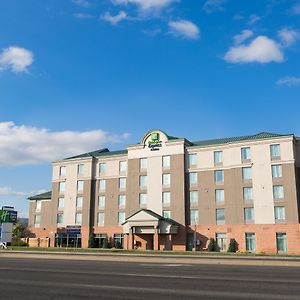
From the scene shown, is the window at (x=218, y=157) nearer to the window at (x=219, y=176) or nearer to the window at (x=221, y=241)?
the window at (x=219, y=176)

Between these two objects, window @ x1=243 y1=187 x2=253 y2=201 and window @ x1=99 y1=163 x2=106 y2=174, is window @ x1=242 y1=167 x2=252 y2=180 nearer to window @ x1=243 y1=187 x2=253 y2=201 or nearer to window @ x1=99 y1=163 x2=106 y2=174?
window @ x1=243 y1=187 x2=253 y2=201

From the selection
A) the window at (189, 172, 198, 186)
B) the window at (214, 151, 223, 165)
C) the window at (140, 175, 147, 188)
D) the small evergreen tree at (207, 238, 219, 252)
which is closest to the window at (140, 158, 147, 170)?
the window at (140, 175, 147, 188)

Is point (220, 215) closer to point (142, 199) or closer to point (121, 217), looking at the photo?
point (142, 199)

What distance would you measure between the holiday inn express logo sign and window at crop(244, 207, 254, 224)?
17501mm

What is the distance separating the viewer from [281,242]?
5600 cm

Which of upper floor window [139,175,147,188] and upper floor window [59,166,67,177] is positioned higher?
upper floor window [59,166,67,177]

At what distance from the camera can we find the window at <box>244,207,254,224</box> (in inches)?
2302

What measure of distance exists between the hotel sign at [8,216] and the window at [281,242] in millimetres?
47191

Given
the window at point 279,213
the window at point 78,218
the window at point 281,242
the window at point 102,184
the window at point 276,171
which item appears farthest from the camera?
the window at point 102,184

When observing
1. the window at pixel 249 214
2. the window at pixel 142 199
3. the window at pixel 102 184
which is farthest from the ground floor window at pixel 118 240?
the window at pixel 249 214

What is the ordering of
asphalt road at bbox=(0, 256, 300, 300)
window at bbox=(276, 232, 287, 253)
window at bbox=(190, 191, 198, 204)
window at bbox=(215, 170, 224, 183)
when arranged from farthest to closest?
1. window at bbox=(190, 191, 198, 204)
2. window at bbox=(215, 170, 224, 183)
3. window at bbox=(276, 232, 287, 253)
4. asphalt road at bbox=(0, 256, 300, 300)

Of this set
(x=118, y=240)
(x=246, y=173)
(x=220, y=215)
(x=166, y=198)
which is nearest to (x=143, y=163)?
(x=166, y=198)

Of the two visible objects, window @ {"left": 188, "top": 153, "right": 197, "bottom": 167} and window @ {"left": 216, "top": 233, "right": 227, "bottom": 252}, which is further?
window @ {"left": 188, "top": 153, "right": 197, "bottom": 167}

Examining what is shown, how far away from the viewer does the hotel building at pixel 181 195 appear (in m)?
57.3
